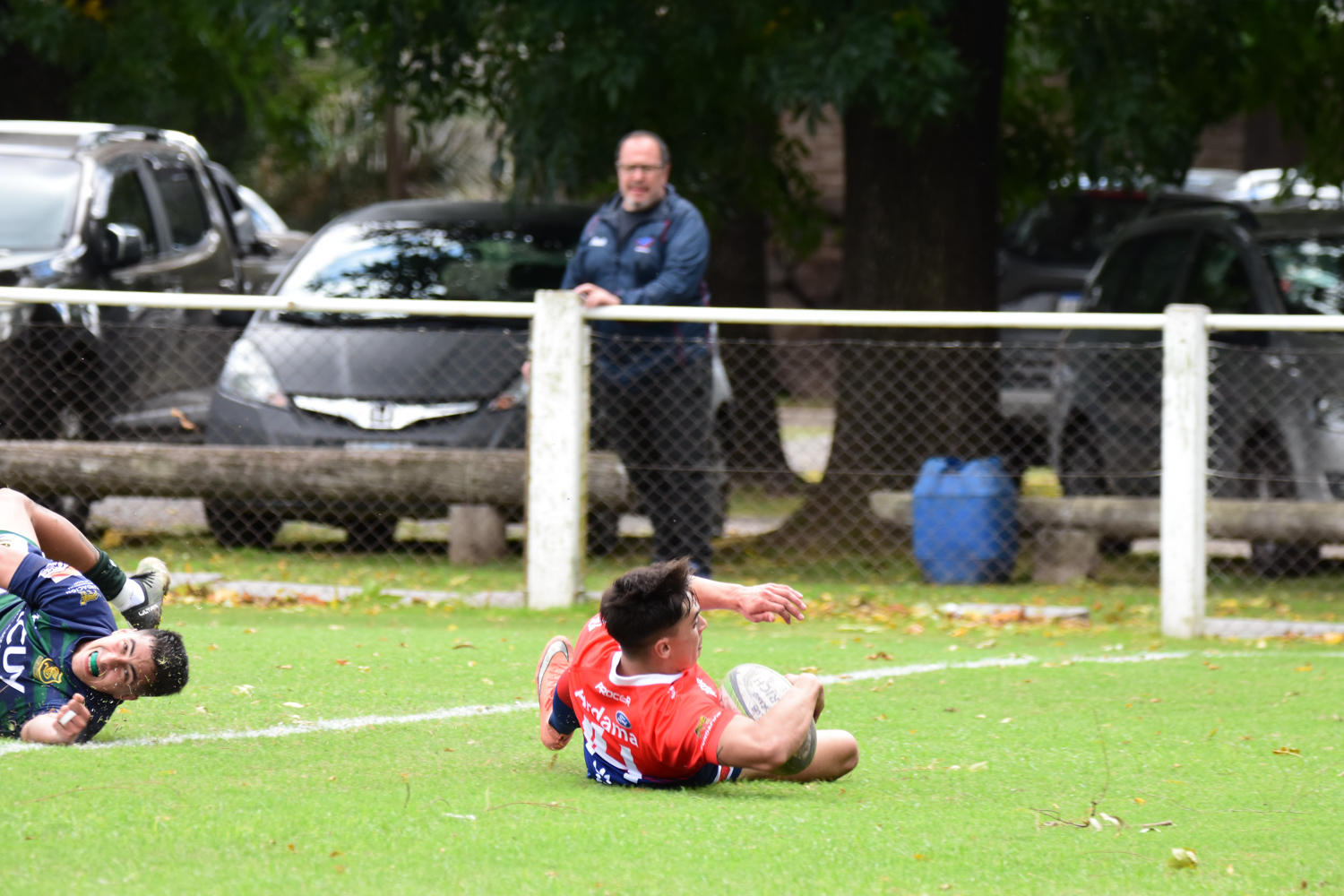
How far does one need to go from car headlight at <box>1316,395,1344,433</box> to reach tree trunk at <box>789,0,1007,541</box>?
6.69 feet

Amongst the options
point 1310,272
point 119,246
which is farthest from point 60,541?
point 1310,272

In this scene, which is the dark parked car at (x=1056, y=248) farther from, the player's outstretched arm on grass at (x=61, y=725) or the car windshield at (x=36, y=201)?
the player's outstretched arm on grass at (x=61, y=725)

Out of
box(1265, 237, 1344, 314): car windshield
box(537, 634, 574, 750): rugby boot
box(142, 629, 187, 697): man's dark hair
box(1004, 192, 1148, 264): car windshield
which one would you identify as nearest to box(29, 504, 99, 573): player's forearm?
box(142, 629, 187, 697): man's dark hair

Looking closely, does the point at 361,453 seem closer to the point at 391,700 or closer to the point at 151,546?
the point at 151,546

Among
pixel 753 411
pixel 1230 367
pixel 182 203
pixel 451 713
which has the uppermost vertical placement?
pixel 182 203

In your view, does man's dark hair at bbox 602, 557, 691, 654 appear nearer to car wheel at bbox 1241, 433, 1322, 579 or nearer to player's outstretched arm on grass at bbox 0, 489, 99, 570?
player's outstretched arm on grass at bbox 0, 489, 99, 570

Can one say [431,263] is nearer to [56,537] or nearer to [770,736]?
[56,537]

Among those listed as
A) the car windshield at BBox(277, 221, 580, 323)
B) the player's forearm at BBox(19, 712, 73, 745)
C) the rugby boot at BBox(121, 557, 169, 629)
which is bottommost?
the player's forearm at BBox(19, 712, 73, 745)

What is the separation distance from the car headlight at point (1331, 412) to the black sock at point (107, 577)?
19.7ft

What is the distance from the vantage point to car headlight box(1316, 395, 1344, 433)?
847 cm

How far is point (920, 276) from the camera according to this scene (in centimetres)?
1016

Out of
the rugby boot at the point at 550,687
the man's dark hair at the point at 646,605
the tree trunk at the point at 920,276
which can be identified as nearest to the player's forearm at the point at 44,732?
the rugby boot at the point at 550,687

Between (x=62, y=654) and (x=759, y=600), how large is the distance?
1.90m

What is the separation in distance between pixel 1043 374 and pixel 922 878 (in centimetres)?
794
